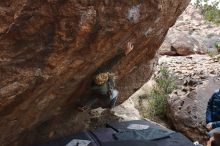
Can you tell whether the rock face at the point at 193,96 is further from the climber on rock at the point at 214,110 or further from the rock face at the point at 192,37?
the climber on rock at the point at 214,110

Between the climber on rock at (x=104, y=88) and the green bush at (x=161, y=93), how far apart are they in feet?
19.3

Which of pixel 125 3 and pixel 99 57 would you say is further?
pixel 99 57

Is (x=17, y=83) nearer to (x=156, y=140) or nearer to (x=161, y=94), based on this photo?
(x=156, y=140)

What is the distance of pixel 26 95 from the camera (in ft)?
15.8

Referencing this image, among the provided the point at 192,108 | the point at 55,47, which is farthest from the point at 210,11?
the point at 55,47

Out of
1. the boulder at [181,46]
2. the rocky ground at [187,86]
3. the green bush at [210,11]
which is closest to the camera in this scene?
the rocky ground at [187,86]

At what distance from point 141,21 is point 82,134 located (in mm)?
2869

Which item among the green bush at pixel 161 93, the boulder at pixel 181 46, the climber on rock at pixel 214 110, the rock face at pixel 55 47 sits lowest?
the green bush at pixel 161 93

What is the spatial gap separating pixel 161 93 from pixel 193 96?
7.74 ft

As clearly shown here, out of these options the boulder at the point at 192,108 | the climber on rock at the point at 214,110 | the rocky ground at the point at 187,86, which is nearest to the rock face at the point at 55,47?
the climber on rock at the point at 214,110

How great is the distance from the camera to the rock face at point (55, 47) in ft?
13.4

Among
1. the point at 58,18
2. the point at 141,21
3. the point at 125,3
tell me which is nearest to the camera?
the point at 58,18

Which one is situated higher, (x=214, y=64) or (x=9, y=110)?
(x=9, y=110)

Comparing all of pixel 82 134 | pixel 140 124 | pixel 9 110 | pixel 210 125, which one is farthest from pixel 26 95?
pixel 140 124
